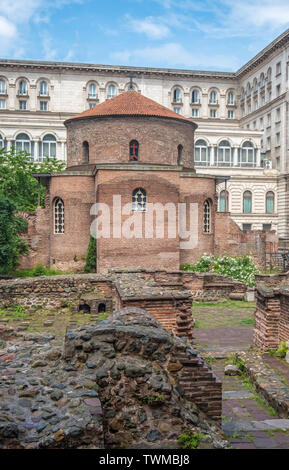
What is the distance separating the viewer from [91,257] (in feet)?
73.4

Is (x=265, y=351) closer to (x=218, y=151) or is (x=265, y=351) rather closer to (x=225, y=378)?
(x=225, y=378)

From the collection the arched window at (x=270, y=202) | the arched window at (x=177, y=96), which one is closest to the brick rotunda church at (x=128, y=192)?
the arched window at (x=270, y=202)

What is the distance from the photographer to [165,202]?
21703 millimetres

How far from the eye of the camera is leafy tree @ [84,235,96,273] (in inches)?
879

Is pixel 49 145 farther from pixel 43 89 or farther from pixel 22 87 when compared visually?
pixel 22 87

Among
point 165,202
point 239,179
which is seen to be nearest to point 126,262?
point 165,202

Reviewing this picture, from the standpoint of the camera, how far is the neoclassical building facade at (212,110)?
44.4m

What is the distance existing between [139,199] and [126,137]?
16.7 ft

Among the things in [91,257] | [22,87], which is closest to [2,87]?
[22,87]

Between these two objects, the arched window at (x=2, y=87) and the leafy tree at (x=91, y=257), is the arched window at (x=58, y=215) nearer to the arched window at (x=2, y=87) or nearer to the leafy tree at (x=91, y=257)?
the leafy tree at (x=91, y=257)

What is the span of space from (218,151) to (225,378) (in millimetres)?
40391
